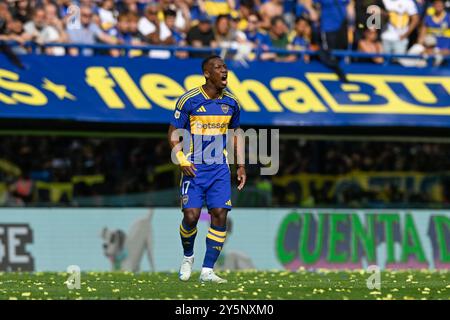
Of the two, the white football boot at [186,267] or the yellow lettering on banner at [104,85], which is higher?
the yellow lettering on banner at [104,85]

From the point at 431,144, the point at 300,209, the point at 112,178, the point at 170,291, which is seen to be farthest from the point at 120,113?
the point at 170,291

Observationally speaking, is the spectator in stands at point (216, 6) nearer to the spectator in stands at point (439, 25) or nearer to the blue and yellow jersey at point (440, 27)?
the spectator in stands at point (439, 25)

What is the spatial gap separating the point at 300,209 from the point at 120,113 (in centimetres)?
371

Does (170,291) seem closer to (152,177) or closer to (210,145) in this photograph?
(210,145)

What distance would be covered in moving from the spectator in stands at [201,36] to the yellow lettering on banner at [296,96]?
130 cm

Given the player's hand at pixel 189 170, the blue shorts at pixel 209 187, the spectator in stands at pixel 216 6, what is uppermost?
the spectator in stands at pixel 216 6

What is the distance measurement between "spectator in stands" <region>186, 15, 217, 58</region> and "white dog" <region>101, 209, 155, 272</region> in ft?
10.4

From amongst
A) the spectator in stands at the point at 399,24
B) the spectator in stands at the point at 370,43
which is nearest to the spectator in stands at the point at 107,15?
the spectator in stands at the point at 370,43

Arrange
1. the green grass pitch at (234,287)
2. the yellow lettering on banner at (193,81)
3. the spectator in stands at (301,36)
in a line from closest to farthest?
1. the green grass pitch at (234,287)
2. the yellow lettering on banner at (193,81)
3. the spectator in stands at (301,36)

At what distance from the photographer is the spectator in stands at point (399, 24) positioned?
854 inches

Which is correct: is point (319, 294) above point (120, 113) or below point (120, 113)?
below

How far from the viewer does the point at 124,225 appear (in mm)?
20500

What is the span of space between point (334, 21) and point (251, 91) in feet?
7.20

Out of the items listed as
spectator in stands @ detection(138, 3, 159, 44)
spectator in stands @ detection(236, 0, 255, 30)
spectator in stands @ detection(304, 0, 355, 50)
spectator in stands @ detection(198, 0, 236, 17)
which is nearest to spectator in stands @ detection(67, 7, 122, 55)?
spectator in stands @ detection(138, 3, 159, 44)
